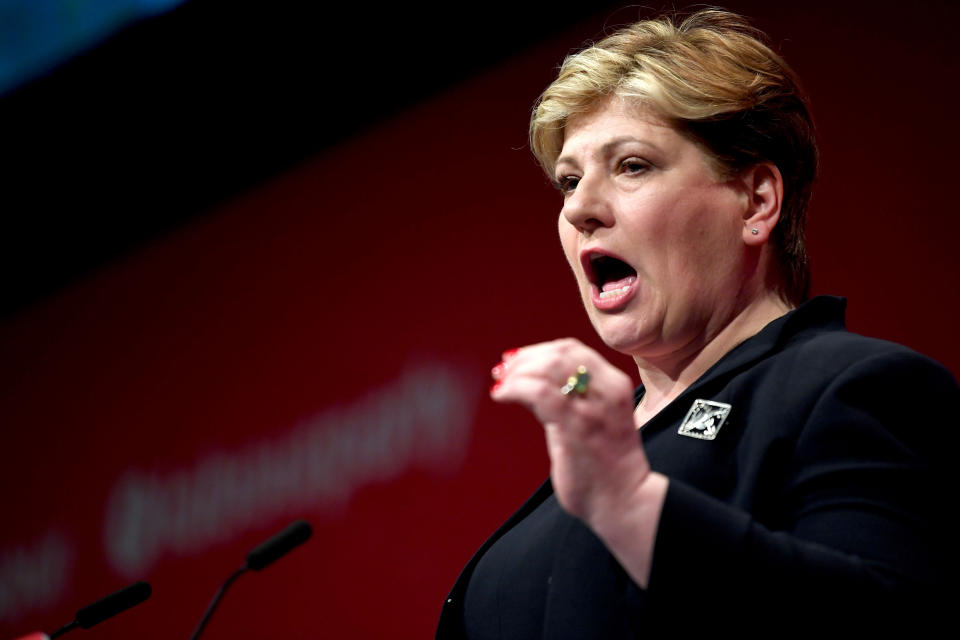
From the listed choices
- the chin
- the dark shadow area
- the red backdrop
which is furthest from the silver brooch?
the dark shadow area

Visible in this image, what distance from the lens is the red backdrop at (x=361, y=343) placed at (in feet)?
7.20

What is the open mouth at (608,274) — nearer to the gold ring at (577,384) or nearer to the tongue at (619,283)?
the tongue at (619,283)

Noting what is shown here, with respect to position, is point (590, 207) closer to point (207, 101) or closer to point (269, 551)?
point (269, 551)

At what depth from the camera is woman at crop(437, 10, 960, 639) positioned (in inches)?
31.7

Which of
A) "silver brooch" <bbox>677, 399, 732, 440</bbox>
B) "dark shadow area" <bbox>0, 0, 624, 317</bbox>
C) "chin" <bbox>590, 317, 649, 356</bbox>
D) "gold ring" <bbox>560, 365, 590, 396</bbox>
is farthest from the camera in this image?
"dark shadow area" <bbox>0, 0, 624, 317</bbox>

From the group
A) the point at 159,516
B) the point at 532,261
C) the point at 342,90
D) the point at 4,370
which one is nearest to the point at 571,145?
the point at 532,261

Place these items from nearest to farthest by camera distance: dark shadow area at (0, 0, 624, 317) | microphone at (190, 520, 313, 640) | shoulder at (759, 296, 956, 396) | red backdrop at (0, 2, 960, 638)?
1. shoulder at (759, 296, 956, 396)
2. microphone at (190, 520, 313, 640)
3. red backdrop at (0, 2, 960, 638)
4. dark shadow area at (0, 0, 624, 317)

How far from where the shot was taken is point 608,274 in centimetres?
144

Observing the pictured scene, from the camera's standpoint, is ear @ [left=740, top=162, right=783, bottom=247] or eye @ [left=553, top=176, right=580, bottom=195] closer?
ear @ [left=740, top=162, right=783, bottom=247]

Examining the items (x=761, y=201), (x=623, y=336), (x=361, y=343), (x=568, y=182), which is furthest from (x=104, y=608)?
(x=361, y=343)

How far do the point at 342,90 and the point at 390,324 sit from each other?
75 cm

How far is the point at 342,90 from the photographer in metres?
3.16

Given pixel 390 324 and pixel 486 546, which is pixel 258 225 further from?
pixel 486 546

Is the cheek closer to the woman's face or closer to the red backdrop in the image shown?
the woman's face
